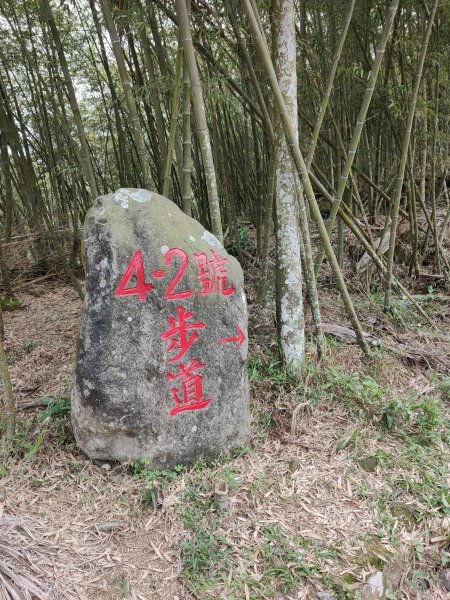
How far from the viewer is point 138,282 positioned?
1.96m

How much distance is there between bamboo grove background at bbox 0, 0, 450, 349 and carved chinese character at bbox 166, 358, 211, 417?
2.54 feet

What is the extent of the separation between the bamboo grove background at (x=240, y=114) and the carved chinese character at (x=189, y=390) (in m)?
0.77

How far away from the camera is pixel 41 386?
2.91 meters

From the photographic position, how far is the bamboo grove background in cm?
257

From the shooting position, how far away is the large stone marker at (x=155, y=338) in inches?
76.4

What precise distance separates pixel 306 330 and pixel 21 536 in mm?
2120

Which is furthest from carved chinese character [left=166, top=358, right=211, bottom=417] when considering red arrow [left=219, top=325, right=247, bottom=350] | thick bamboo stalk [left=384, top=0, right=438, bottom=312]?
thick bamboo stalk [left=384, top=0, right=438, bottom=312]

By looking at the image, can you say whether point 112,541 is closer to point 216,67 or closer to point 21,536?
point 21,536

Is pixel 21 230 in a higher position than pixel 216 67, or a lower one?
lower

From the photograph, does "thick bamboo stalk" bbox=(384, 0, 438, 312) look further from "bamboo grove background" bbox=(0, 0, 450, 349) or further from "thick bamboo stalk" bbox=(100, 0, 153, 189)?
"thick bamboo stalk" bbox=(100, 0, 153, 189)

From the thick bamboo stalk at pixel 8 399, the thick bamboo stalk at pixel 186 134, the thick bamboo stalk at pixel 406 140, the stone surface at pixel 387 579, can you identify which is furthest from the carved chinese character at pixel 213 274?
the thick bamboo stalk at pixel 406 140

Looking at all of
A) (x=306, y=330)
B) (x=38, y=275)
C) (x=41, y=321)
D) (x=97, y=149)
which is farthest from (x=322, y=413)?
(x=97, y=149)

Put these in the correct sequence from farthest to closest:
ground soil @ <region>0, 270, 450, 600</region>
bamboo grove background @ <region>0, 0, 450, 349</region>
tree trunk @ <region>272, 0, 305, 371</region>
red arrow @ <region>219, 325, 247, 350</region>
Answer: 1. bamboo grove background @ <region>0, 0, 450, 349</region>
2. tree trunk @ <region>272, 0, 305, 371</region>
3. red arrow @ <region>219, 325, 247, 350</region>
4. ground soil @ <region>0, 270, 450, 600</region>

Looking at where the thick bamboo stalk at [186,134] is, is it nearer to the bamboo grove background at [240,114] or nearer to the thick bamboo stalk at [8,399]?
the bamboo grove background at [240,114]
